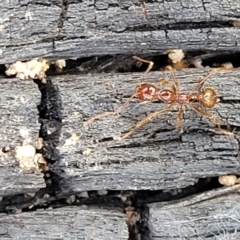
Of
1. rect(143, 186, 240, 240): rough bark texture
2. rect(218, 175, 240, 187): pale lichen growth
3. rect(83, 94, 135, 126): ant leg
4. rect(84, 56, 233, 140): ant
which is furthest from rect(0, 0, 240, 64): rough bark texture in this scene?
rect(143, 186, 240, 240): rough bark texture

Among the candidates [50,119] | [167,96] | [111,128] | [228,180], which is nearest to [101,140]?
[111,128]

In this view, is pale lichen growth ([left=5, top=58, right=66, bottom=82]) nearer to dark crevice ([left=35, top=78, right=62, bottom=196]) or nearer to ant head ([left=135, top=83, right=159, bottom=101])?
dark crevice ([left=35, top=78, right=62, bottom=196])

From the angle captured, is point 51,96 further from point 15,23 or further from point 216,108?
point 216,108

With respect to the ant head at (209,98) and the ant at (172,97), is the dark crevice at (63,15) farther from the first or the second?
the ant head at (209,98)

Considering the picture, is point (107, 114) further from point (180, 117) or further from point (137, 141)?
point (180, 117)

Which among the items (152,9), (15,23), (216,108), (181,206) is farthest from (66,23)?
(181,206)
